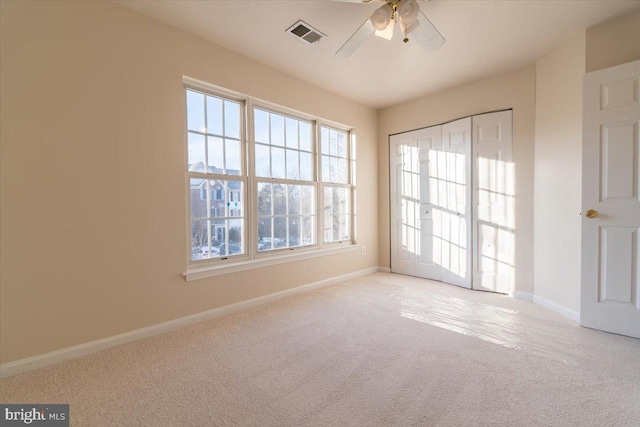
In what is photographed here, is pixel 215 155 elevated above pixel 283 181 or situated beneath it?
elevated above

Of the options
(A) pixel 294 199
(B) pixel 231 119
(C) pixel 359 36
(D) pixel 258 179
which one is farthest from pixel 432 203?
(B) pixel 231 119

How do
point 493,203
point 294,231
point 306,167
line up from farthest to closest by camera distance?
point 306,167, point 294,231, point 493,203

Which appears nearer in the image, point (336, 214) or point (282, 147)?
point (282, 147)

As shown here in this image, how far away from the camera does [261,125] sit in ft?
11.1

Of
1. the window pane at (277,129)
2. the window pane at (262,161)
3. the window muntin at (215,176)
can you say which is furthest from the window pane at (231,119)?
the window pane at (277,129)

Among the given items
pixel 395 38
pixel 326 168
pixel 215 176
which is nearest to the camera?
pixel 395 38

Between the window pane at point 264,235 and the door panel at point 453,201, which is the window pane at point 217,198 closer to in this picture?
the window pane at point 264,235

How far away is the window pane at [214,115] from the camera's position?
9.68ft

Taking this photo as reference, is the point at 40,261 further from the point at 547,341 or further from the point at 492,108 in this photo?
the point at 492,108

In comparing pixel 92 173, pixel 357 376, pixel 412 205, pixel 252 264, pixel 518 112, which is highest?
pixel 518 112

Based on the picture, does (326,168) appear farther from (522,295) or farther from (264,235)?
(522,295)

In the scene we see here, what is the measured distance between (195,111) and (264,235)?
1.51m

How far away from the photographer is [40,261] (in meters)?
2.01

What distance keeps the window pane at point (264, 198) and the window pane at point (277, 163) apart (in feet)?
0.59
